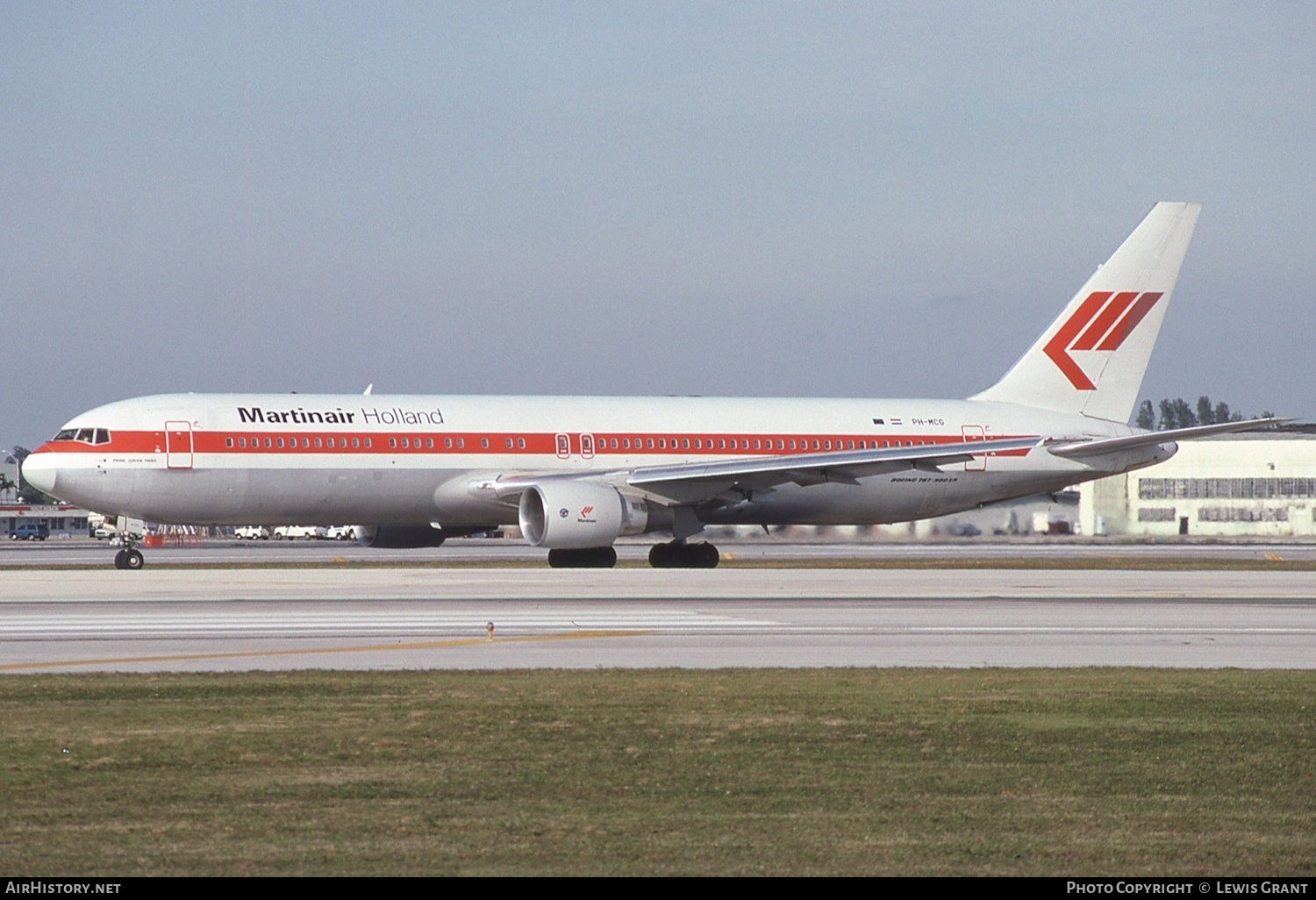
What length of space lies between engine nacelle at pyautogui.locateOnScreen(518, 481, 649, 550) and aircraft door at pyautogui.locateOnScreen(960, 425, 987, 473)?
10.5 m

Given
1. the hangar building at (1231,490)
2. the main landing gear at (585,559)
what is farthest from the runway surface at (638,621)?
the hangar building at (1231,490)

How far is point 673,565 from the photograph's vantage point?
40156mm

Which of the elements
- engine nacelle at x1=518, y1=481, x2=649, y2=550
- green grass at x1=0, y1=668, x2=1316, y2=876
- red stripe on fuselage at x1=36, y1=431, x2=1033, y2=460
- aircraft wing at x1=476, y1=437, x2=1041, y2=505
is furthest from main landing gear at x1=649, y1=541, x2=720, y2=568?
green grass at x1=0, y1=668, x2=1316, y2=876

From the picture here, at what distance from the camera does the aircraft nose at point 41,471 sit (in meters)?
36.6

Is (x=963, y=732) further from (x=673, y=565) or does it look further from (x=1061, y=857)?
(x=673, y=565)

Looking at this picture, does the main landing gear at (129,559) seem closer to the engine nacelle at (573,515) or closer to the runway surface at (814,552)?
the runway surface at (814,552)

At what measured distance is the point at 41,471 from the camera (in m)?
36.8

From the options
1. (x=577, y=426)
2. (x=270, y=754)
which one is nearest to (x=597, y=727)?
(x=270, y=754)

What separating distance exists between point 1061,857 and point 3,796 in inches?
240

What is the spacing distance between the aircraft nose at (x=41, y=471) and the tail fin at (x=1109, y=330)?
24.3 meters

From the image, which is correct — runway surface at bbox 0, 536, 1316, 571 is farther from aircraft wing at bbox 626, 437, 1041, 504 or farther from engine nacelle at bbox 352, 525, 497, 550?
aircraft wing at bbox 626, 437, 1041, 504

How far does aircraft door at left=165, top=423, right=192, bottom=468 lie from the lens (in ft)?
119
